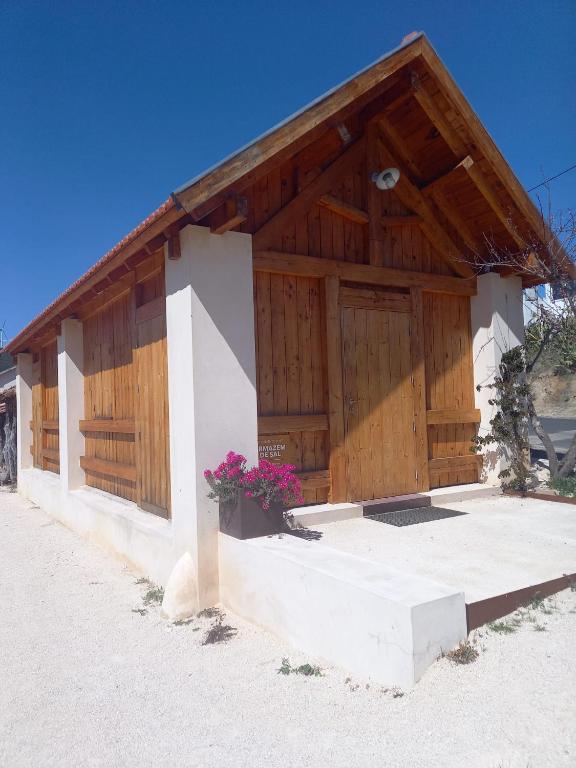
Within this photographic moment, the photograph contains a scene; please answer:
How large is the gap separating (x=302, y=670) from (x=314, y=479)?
2.47m

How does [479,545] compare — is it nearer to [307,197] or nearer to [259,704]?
[259,704]

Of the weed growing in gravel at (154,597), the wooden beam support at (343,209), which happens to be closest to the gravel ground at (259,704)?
the weed growing in gravel at (154,597)

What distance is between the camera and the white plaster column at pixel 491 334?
7.21 meters

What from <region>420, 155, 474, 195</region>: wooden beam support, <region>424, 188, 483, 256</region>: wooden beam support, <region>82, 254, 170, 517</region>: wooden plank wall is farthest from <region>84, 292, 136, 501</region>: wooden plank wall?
<region>424, 188, 483, 256</region>: wooden beam support

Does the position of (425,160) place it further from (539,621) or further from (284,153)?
(539,621)

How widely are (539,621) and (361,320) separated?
3.59 m

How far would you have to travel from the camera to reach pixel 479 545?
4.79 meters

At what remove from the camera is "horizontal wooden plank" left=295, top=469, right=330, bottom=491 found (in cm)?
577

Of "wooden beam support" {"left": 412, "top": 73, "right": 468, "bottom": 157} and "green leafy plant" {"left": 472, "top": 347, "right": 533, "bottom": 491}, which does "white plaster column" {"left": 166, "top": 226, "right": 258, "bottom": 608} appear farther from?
"green leafy plant" {"left": 472, "top": 347, "right": 533, "bottom": 491}

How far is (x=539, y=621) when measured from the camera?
11.7 ft

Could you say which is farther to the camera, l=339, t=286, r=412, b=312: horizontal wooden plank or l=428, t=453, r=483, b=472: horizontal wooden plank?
l=428, t=453, r=483, b=472: horizontal wooden plank

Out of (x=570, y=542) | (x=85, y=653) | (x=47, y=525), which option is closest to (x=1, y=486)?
(x=47, y=525)

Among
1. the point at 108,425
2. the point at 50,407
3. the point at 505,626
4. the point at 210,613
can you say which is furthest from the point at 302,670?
the point at 50,407

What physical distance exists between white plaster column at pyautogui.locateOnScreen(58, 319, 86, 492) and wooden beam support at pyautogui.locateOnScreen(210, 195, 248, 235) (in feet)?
15.5
